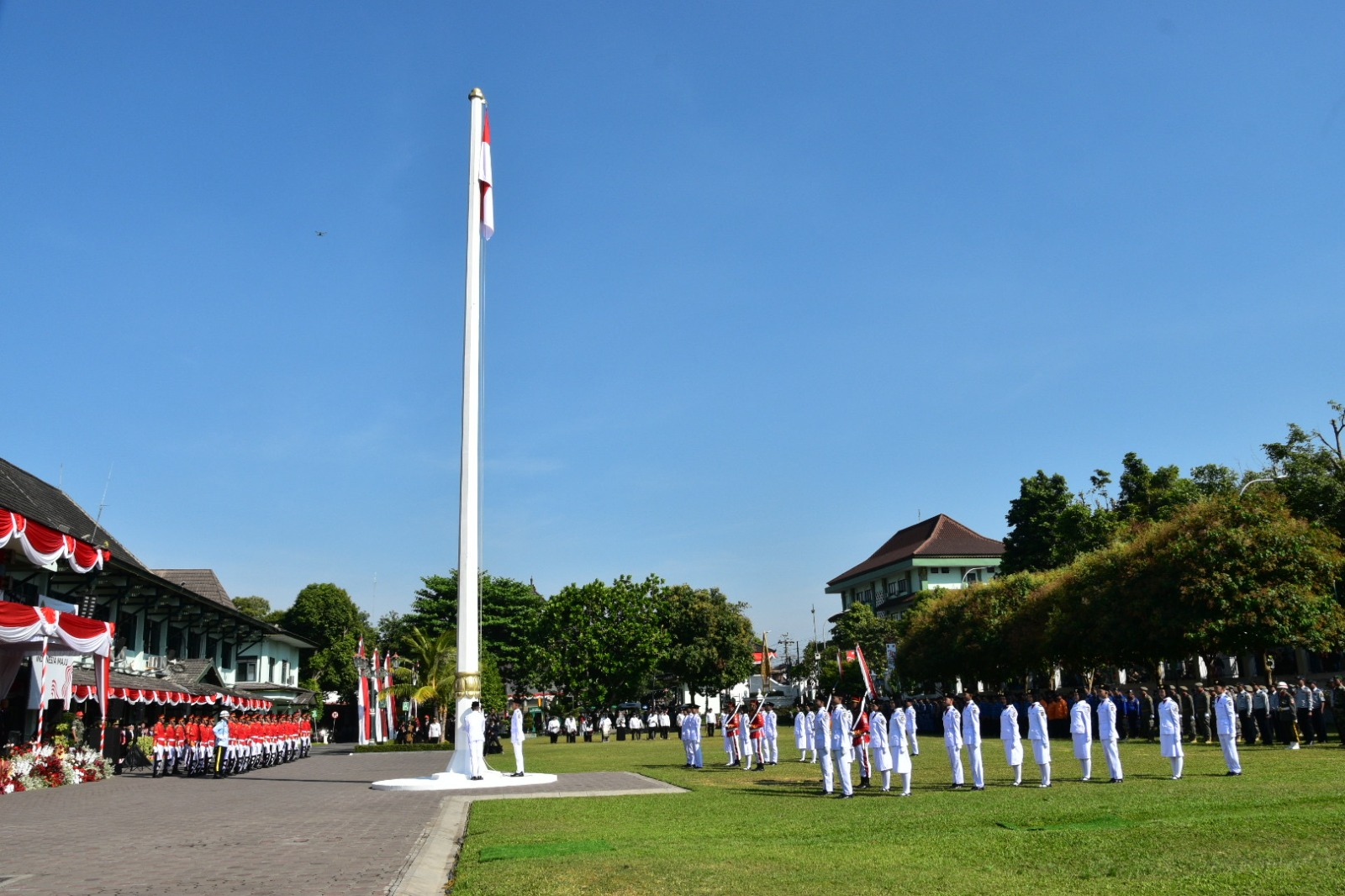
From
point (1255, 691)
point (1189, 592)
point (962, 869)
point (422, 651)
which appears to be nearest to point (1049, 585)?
point (1189, 592)

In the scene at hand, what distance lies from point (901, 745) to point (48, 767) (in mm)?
21035

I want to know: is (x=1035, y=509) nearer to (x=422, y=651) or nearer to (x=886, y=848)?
(x=422, y=651)

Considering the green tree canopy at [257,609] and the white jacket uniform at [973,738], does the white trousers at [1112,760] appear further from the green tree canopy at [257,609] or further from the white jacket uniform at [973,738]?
the green tree canopy at [257,609]

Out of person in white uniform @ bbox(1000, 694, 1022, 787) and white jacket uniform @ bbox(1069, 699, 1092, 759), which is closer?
person in white uniform @ bbox(1000, 694, 1022, 787)

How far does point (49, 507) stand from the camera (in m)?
35.9

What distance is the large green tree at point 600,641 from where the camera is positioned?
52.6 meters

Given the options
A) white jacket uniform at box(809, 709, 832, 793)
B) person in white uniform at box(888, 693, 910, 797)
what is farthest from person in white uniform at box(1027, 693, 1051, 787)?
white jacket uniform at box(809, 709, 832, 793)

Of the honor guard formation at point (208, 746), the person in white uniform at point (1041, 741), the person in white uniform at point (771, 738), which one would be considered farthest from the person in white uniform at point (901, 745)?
the honor guard formation at point (208, 746)

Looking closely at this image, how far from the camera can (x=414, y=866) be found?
10.0m

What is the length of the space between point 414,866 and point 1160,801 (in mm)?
9386

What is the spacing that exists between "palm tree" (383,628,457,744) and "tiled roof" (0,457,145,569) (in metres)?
11.6

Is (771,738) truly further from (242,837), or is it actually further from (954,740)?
(242,837)

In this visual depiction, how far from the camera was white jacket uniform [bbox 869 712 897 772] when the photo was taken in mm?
16969

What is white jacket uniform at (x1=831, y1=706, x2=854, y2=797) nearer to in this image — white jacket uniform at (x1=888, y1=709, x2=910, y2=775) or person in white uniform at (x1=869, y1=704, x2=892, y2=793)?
person in white uniform at (x1=869, y1=704, x2=892, y2=793)
